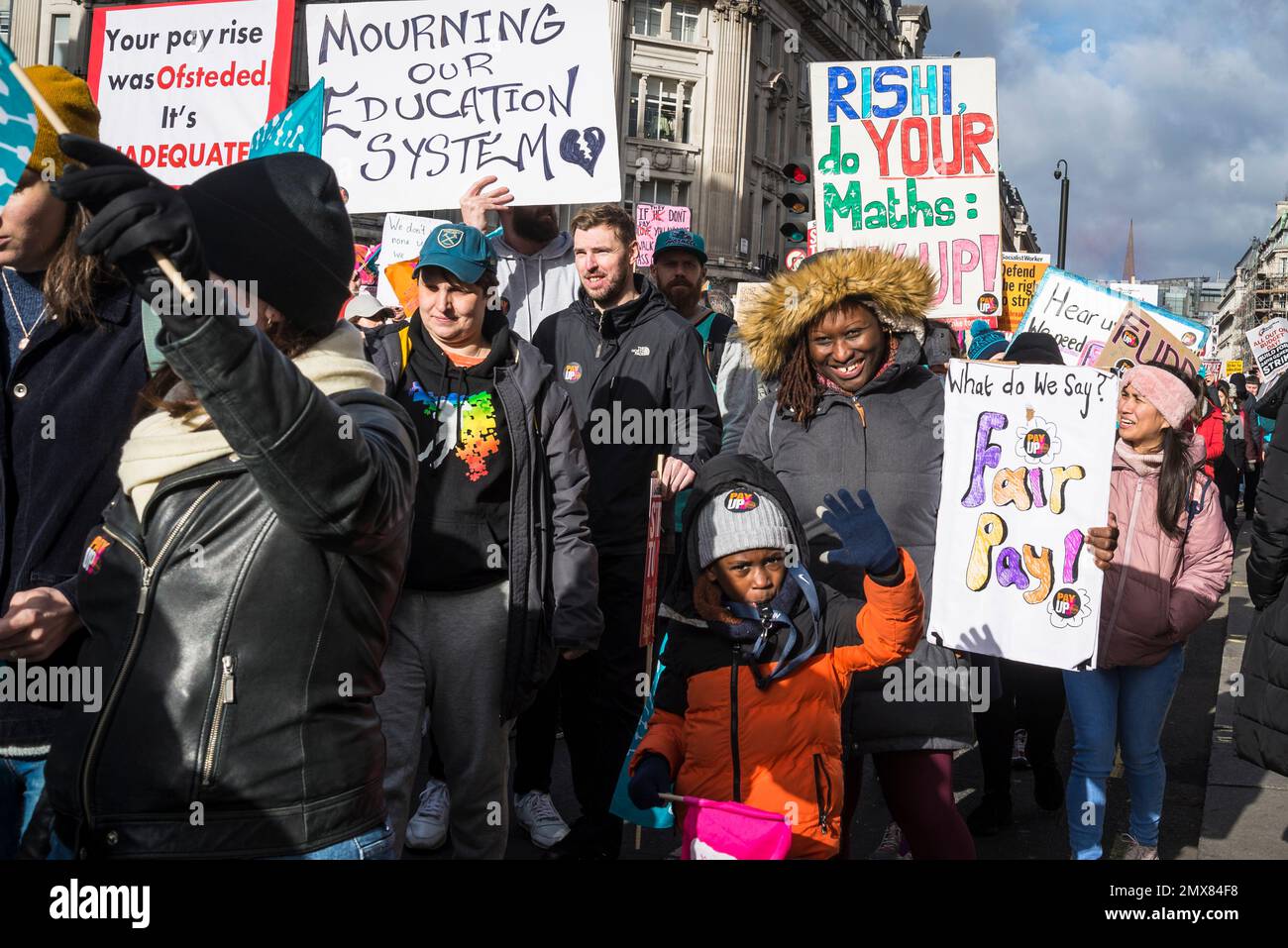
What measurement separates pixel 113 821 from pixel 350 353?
31.9 inches

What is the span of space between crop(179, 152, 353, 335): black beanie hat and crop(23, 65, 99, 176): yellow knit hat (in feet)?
2.36

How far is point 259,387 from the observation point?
1752 mm

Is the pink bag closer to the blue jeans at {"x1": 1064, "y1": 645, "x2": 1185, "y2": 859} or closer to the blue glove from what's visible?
the blue glove

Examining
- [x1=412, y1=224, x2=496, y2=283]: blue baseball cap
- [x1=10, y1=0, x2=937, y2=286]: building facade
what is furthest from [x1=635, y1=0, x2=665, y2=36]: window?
[x1=412, y1=224, x2=496, y2=283]: blue baseball cap

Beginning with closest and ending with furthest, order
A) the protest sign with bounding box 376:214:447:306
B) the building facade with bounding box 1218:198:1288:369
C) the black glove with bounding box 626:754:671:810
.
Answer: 1. the black glove with bounding box 626:754:671:810
2. the protest sign with bounding box 376:214:447:306
3. the building facade with bounding box 1218:198:1288:369

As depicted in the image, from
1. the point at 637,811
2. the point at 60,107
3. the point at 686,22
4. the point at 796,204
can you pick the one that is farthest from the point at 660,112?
the point at 60,107

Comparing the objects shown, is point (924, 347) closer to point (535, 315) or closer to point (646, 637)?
point (646, 637)

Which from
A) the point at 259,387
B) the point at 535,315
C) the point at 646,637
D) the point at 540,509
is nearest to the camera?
the point at 259,387

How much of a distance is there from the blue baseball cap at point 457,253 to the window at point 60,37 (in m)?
46.0

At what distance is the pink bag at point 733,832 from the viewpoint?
2.95 meters

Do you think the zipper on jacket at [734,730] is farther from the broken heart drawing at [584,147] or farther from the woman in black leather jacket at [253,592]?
the broken heart drawing at [584,147]

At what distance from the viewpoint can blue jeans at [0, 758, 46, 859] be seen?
8.30ft
